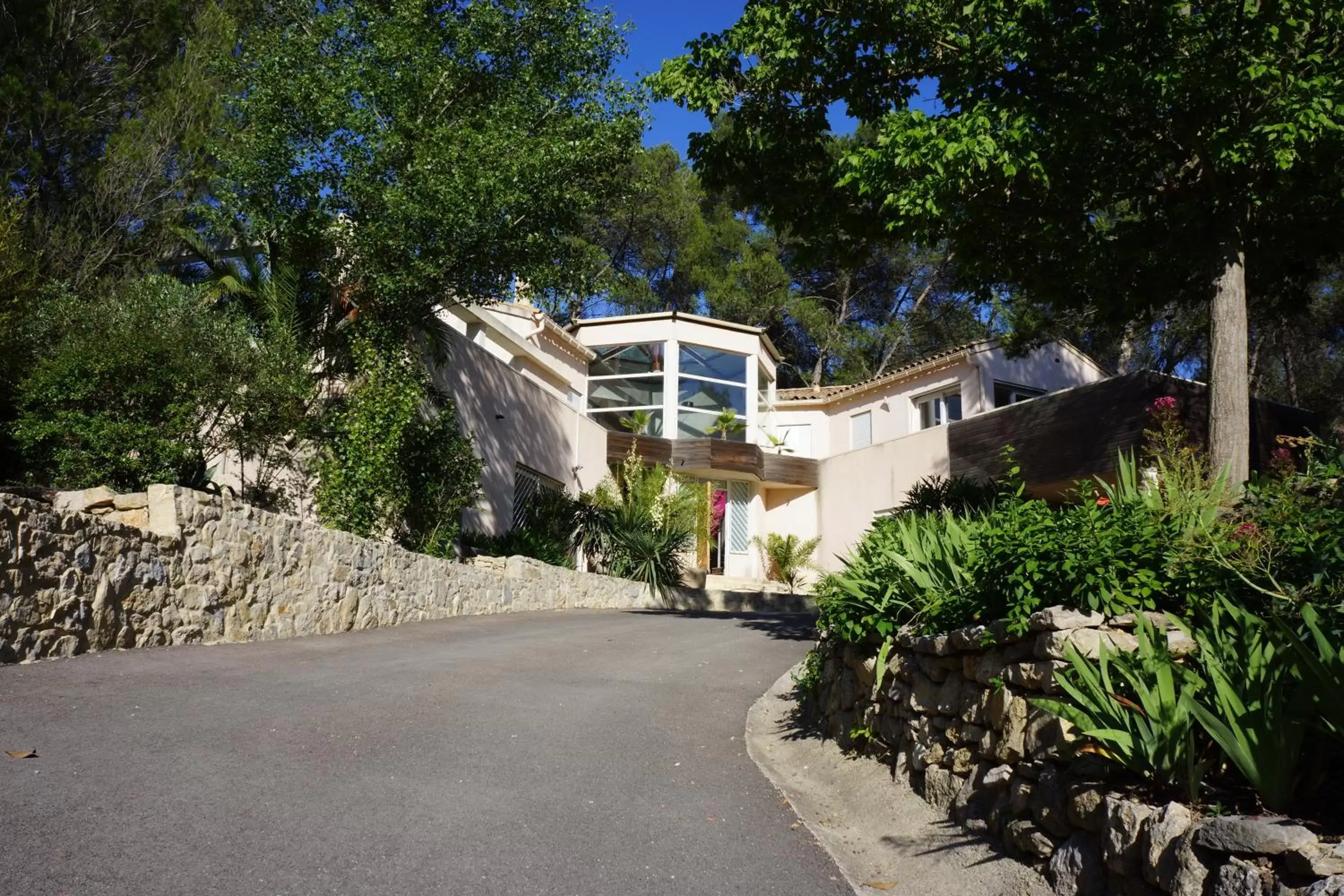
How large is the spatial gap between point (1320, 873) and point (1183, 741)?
1096 mm

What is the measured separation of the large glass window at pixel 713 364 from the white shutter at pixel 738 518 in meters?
3.11

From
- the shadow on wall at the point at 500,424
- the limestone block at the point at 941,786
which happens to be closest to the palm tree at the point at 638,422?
the shadow on wall at the point at 500,424

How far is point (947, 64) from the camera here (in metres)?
11.6

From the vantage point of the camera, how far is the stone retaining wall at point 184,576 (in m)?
8.81

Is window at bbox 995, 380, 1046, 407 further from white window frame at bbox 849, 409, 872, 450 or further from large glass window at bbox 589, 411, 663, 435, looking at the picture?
large glass window at bbox 589, 411, 663, 435

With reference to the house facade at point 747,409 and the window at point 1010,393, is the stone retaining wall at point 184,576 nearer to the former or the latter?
the house facade at point 747,409

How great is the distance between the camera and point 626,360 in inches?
1195

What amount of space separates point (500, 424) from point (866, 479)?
1262cm

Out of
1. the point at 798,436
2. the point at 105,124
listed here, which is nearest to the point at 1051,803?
the point at 105,124

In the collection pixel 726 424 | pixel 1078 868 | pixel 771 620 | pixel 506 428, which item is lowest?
pixel 1078 868

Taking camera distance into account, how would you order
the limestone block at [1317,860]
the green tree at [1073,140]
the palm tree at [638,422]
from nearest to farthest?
the limestone block at [1317,860]
the green tree at [1073,140]
the palm tree at [638,422]

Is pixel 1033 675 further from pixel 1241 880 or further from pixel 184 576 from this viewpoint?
pixel 184 576

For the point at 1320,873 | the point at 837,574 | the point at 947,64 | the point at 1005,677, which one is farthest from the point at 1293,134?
→ the point at 1320,873

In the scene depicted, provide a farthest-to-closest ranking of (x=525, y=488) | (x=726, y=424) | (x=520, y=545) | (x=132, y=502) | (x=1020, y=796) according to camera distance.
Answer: (x=726, y=424), (x=525, y=488), (x=520, y=545), (x=132, y=502), (x=1020, y=796)
